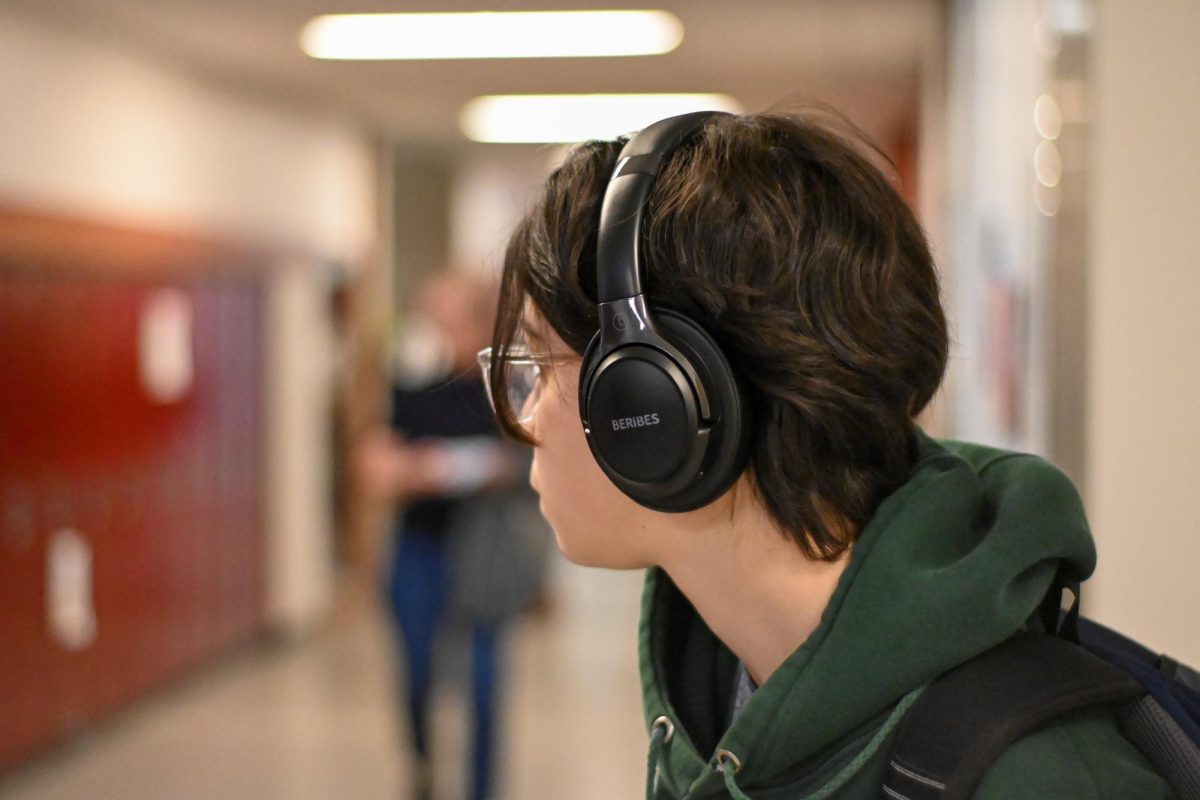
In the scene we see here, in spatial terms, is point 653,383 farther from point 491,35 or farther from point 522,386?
point 491,35

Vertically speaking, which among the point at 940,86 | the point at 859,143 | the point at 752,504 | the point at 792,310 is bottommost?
the point at 752,504

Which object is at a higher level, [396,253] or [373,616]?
[396,253]

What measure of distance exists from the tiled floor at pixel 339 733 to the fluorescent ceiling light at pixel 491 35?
8.24 ft

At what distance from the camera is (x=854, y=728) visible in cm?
89

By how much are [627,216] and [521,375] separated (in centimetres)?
25

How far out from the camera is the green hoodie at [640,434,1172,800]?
31.9 inches

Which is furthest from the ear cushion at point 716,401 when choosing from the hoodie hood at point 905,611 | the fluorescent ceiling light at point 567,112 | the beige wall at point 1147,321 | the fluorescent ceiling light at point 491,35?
the fluorescent ceiling light at point 567,112

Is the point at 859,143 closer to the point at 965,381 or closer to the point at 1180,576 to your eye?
the point at 1180,576

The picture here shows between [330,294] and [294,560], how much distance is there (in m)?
1.93

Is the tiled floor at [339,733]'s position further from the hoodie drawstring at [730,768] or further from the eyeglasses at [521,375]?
the hoodie drawstring at [730,768]

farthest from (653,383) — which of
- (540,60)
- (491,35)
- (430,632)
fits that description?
(540,60)

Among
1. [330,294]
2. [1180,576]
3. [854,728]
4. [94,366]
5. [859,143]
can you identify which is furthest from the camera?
[330,294]

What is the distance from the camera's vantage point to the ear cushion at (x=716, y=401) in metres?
0.90

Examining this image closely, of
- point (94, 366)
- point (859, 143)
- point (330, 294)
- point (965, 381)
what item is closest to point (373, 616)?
point (330, 294)
